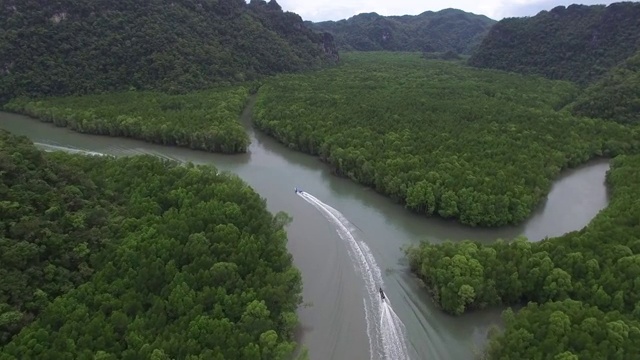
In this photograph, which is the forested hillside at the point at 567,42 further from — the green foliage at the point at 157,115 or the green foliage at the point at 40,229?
the green foliage at the point at 40,229

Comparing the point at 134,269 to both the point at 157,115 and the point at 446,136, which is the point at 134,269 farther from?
Answer: the point at 157,115

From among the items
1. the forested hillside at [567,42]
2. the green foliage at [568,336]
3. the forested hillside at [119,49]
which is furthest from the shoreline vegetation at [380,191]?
the forested hillside at [567,42]

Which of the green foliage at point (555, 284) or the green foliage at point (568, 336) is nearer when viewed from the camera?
the green foliage at point (568, 336)

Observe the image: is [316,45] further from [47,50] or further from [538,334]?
[538,334]

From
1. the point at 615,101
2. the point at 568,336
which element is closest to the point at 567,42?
the point at 615,101

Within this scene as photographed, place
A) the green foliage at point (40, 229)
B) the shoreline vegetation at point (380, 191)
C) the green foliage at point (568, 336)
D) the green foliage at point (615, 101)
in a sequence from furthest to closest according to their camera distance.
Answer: the green foliage at point (615, 101), the green foliage at point (40, 229), the shoreline vegetation at point (380, 191), the green foliage at point (568, 336)
